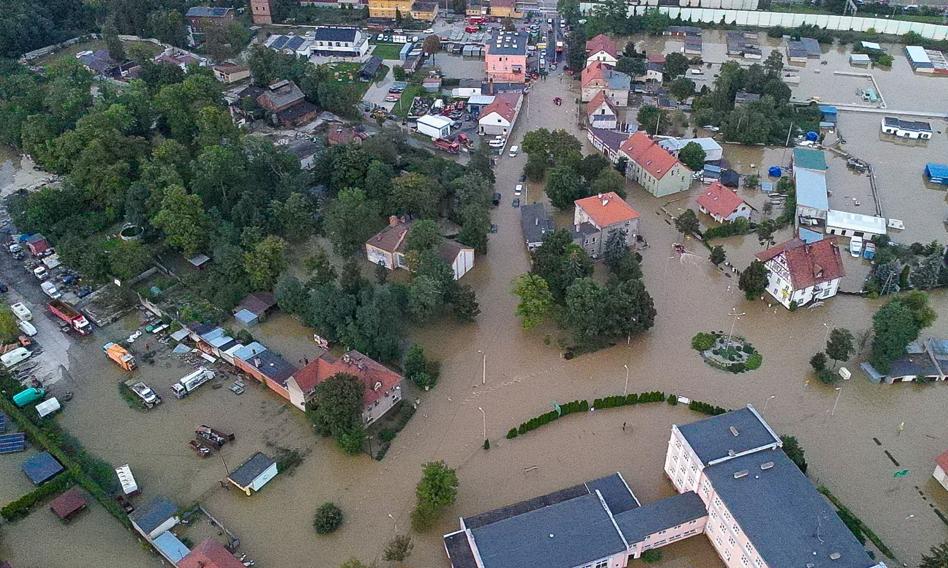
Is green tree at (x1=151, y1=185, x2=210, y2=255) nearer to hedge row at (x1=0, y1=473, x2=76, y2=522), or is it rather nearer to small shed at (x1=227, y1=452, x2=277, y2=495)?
hedge row at (x1=0, y1=473, x2=76, y2=522)

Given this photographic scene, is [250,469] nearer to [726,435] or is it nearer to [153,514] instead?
[153,514]

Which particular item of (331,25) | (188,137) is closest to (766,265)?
(188,137)

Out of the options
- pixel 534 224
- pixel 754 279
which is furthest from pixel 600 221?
pixel 754 279

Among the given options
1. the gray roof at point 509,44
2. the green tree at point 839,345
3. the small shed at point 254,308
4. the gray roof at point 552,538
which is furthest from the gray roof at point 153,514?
the gray roof at point 509,44

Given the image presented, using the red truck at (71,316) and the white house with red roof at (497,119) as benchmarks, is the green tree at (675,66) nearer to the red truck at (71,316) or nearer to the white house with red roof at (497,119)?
the white house with red roof at (497,119)

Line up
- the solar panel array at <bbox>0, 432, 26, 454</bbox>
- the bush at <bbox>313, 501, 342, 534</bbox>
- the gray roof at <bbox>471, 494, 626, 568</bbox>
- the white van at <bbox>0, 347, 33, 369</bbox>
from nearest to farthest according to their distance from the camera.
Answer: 1. the gray roof at <bbox>471, 494, 626, 568</bbox>
2. the bush at <bbox>313, 501, 342, 534</bbox>
3. the solar panel array at <bbox>0, 432, 26, 454</bbox>
4. the white van at <bbox>0, 347, 33, 369</bbox>

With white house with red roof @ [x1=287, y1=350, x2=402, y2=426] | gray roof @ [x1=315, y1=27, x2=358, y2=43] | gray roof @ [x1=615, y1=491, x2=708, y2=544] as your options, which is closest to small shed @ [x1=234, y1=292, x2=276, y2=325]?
white house with red roof @ [x1=287, y1=350, x2=402, y2=426]
